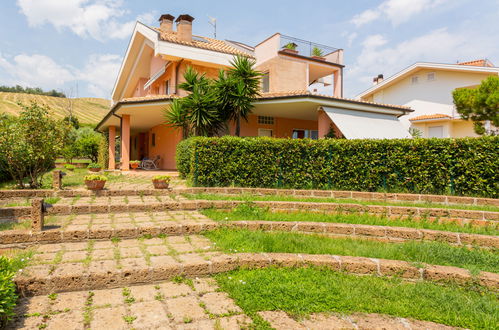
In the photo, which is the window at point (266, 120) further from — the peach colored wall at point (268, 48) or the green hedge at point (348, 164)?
the green hedge at point (348, 164)

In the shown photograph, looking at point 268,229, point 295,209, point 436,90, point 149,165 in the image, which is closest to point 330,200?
point 295,209

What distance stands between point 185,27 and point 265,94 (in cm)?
680

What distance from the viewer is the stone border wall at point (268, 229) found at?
169 inches

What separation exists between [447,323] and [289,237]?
2.47m

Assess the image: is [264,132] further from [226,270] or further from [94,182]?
[226,270]

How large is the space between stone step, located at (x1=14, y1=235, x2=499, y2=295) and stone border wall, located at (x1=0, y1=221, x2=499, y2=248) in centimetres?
20

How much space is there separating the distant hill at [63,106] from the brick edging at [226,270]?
51521 mm

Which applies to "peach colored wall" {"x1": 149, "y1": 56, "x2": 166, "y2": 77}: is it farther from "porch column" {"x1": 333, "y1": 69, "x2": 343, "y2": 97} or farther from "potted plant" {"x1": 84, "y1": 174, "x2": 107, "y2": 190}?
"potted plant" {"x1": 84, "y1": 174, "x2": 107, "y2": 190}

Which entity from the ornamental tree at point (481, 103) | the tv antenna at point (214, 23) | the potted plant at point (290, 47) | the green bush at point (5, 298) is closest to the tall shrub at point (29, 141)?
the green bush at point (5, 298)

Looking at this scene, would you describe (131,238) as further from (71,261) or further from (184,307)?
(184,307)

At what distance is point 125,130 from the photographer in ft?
47.9

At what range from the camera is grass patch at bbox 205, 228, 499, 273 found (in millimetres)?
4141

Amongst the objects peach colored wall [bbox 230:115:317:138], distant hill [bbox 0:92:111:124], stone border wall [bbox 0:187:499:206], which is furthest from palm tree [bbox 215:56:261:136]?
distant hill [bbox 0:92:111:124]

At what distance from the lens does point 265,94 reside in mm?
13492
